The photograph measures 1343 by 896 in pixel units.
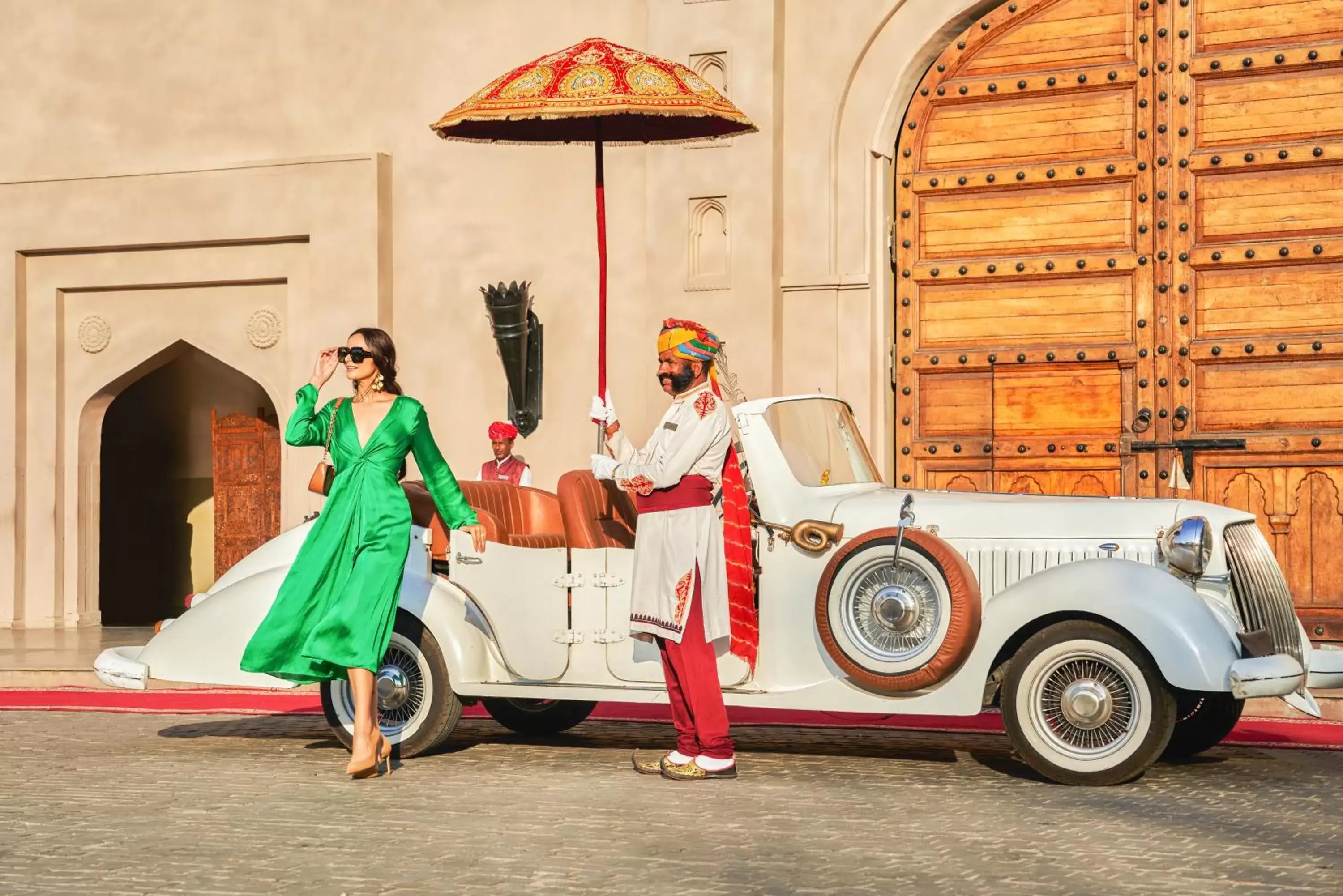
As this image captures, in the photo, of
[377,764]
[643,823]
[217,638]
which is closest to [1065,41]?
[217,638]

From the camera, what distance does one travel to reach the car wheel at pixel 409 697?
7918mm

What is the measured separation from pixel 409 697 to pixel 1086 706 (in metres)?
2.98

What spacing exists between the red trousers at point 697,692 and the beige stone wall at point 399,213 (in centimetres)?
621

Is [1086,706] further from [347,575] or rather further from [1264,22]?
[1264,22]

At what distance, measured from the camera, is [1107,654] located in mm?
6961

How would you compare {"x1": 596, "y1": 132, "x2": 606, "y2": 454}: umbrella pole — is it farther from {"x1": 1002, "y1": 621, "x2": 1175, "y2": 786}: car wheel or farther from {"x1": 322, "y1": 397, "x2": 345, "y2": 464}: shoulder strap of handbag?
{"x1": 1002, "y1": 621, "x2": 1175, "y2": 786}: car wheel

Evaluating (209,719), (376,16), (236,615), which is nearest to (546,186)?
(376,16)

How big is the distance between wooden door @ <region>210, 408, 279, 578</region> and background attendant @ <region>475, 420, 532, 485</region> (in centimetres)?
363

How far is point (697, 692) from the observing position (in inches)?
287

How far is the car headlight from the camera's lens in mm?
7027

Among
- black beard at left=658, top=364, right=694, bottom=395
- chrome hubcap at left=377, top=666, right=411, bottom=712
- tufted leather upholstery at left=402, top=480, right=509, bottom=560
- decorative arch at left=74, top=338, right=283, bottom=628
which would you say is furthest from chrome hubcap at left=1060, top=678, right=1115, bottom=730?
decorative arch at left=74, top=338, right=283, bottom=628

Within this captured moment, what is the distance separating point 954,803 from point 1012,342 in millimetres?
7081

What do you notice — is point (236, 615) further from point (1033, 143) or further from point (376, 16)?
point (376, 16)

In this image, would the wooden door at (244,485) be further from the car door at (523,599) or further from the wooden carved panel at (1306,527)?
the car door at (523,599)
